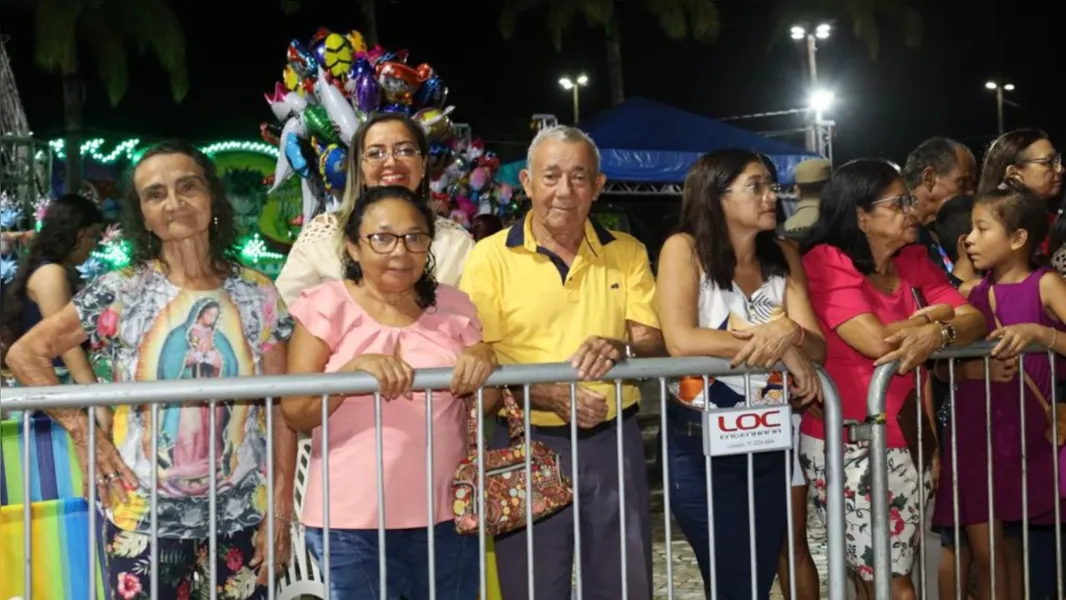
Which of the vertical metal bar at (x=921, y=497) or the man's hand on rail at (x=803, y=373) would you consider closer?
the man's hand on rail at (x=803, y=373)

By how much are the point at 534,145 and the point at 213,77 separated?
22.8 metres

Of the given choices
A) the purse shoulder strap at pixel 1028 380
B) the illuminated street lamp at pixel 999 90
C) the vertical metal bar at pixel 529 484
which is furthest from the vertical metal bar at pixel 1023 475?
the illuminated street lamp at pixel 999 90

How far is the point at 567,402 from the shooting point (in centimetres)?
361

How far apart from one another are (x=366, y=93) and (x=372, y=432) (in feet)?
7.57

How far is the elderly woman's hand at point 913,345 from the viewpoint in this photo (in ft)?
12.4

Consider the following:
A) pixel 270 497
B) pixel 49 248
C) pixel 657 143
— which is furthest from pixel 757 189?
pixel 657 143

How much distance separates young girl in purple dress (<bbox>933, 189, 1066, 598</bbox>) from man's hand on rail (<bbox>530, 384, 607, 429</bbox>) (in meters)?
1.54

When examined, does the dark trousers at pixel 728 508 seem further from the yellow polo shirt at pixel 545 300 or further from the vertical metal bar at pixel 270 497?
the vertical metal bar at pixel 270 497

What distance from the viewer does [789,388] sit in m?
3.73

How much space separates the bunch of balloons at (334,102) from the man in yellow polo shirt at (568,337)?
1409mm

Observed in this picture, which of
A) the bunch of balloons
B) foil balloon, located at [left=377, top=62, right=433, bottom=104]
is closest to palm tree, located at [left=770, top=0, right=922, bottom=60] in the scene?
the bunch of balloons

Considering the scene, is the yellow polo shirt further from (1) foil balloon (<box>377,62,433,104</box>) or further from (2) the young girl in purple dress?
(1) foil balloon (<box>377,62,433,104</box>)

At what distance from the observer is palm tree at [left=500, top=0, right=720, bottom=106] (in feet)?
80.2

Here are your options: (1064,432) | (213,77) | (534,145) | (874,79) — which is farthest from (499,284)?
(874,79)
